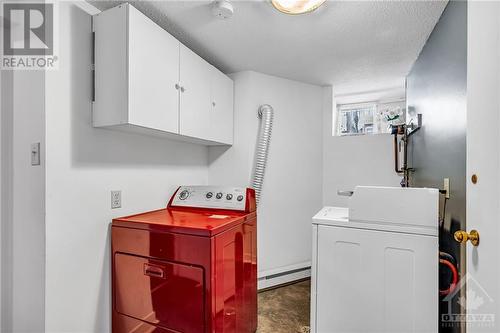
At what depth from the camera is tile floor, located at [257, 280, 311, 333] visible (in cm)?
200

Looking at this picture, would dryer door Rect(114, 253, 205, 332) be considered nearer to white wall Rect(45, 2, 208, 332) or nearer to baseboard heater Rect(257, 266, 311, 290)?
white wall Rect(45, 2, 208, 332)

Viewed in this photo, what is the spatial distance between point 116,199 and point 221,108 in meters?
1.20

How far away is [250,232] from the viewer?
6.17 feet

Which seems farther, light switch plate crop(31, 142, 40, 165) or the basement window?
the basement window

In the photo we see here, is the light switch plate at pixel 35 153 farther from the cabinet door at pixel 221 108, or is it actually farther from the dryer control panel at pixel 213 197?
the cabinet door at pixel 221 108

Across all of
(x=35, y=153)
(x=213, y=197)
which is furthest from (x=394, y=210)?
(x=35, y=153)

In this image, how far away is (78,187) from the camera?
1417 millimetres

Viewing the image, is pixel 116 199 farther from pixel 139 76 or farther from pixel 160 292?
pixel 139 76

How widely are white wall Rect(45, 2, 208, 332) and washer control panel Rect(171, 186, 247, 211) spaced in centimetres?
43

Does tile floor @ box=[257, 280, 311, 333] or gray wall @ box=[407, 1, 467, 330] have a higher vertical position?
gray wall @ box=[407, 1, 467, 330]

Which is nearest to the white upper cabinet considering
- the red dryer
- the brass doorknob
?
the red dryer

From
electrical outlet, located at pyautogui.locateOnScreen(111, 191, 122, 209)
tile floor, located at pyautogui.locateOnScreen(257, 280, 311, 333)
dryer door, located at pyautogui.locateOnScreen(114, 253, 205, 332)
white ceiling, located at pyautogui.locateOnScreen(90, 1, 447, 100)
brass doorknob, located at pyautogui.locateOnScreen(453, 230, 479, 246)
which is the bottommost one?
tile floor, located at pyautogui.locateOnScreen(257, 280, 311, 333)

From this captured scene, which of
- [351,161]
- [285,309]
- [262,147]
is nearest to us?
[285,309]

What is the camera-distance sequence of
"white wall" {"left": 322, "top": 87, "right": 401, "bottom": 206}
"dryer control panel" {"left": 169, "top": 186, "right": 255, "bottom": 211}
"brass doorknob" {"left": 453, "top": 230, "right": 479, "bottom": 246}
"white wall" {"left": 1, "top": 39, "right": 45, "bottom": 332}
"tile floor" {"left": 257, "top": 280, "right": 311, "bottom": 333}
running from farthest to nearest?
"white wall" {"left": 322, "top": 87, "right": 401, "bottom": 206} < "tile floor" {"left": 257, "top": 280, "right": 311, "bottom": 333} < "dryer control panel" {"left": 169, "top": 186, "right": 255, "bottom": 211} < "white wall" {"left": 1, "top": 39, "right": 45, "bottom": 332} < "brass doorknob" {"left": 453, "top": 230, "right": 479, "bottom": 246}
